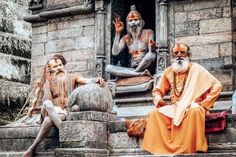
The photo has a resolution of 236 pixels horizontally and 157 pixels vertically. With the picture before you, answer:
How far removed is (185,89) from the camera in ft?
29.4

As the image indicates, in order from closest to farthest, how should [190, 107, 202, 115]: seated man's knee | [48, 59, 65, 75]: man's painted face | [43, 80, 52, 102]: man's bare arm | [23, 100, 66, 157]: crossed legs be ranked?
1. [190, 107, 202, 115]: seated man's knee
2. [23, 100, 66, 157]: crossed legs
3. [43, 80, 52, 102]: man's bare arm
4. [48, 59, 65, 75]: man's painted face

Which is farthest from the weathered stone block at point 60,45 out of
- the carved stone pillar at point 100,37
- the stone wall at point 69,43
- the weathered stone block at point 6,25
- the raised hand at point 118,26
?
the weathered stone block at point 6,25

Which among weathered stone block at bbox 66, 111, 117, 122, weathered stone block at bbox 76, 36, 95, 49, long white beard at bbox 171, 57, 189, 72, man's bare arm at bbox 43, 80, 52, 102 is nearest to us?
weathered stone block at bbox 66, 111, 117, 122

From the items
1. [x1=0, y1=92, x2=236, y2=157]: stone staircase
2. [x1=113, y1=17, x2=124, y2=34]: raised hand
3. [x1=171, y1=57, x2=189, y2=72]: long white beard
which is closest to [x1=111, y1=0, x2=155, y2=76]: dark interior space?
[x1=113, y1=17, x2=124, y2=34]: raised hand

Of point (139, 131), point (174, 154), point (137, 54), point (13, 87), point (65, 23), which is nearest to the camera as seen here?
point (174, 154)

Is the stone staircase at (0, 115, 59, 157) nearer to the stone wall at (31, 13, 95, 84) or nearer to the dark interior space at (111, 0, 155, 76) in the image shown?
the stone wall at (31, 13, 95, 84)

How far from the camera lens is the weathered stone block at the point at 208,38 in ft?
38.0

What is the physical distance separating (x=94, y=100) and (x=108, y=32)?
425 centimetres

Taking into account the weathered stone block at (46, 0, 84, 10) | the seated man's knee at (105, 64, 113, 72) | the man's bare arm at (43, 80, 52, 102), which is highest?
the weathered stone block at (46, 0, 84, 10)

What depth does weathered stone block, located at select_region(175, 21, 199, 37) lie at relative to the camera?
12.0 metres

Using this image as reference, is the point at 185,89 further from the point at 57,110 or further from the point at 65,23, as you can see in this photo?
the point at 65,23

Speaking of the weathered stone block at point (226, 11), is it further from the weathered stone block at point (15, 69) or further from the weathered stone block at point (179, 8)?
the weathered stone block at point (15, 69)

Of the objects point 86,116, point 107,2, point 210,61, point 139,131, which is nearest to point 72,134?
point 86,116

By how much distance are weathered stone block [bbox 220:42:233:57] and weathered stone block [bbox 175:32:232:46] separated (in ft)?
0.28
